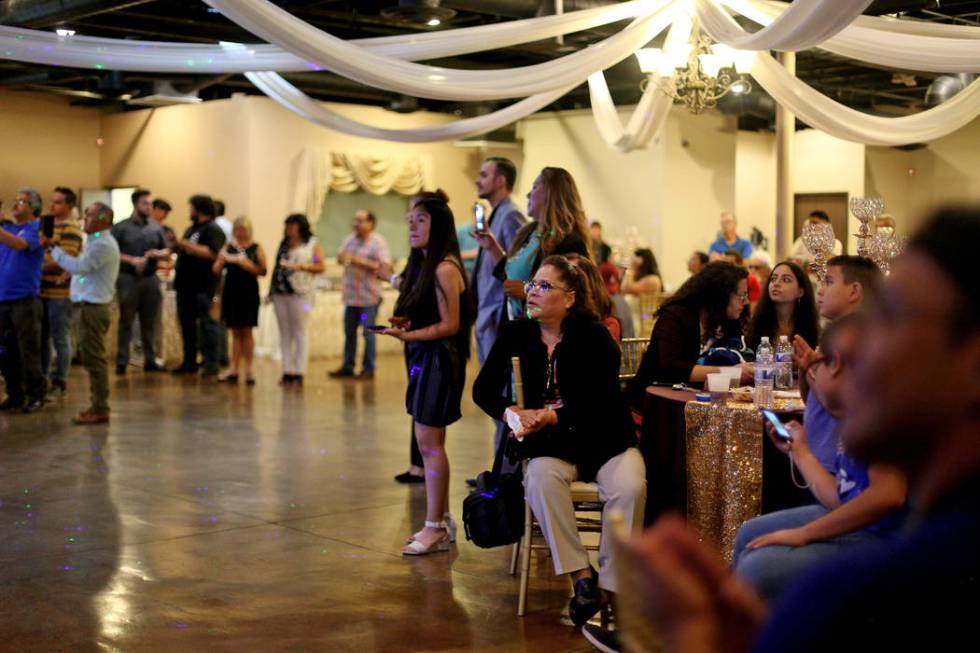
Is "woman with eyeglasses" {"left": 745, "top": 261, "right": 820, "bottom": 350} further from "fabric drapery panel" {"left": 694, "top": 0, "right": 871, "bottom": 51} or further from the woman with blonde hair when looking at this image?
"fabric drapery panel" {"left": 694, "top": 0, "right": 871, "bottom": 51}

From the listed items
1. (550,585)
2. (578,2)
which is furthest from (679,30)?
(550,585)

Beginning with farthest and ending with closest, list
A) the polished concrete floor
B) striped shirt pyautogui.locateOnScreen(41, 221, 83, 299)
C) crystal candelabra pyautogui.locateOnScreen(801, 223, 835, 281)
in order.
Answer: striped shirt pyautogui.locateOnScreen(41, 221, 83, 299) → crystal candelabra pyautogui.locateOnScreen(801, 223, 835, 281) → the polished concrete floor

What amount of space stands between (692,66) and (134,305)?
6.50 m

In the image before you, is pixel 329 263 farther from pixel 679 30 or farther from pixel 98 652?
pixel 98 652

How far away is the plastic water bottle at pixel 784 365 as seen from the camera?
14.1ft

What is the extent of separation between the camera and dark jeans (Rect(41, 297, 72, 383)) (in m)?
9.53

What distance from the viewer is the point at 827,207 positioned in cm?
1803

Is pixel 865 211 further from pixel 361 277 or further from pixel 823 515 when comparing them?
pixel 361 277

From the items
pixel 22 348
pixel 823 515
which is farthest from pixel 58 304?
pixel 823 515

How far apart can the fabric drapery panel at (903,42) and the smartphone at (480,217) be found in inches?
76.7

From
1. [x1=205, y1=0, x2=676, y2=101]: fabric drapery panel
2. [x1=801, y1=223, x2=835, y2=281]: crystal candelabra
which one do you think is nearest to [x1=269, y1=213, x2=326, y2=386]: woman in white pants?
[x1=205, y1=0, x2=676, y2=101]: fabric drapery panel

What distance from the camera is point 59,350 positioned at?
9.66 meters

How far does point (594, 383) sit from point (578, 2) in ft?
19.1

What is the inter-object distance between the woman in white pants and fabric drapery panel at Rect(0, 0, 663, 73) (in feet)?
13.7
